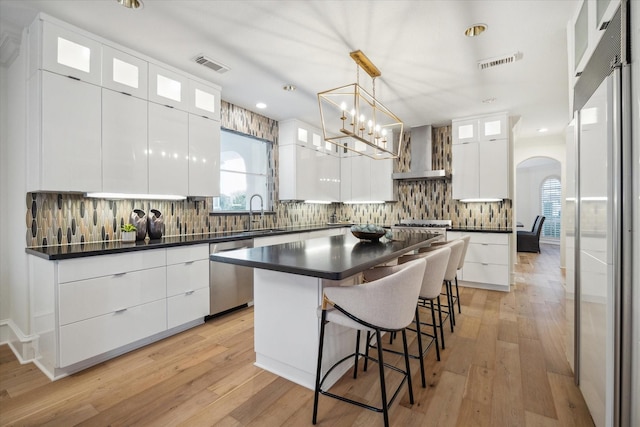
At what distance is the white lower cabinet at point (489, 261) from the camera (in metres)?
4.44

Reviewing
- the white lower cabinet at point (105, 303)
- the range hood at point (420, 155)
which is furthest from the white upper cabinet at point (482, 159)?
the white lower cabinet at point (105, 303)

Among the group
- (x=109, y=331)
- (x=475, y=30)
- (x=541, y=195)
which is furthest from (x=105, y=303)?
(x=541, y=195)

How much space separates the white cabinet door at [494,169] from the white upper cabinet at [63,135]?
4.94 meters

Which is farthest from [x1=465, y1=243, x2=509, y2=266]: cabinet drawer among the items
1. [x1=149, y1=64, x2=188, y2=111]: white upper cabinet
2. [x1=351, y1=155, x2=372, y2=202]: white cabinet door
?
[x1=149, y1=64, x2=188, y2=111]: white upper cabinet

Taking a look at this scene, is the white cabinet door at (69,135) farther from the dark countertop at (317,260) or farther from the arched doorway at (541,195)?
the arched doorway at (541,195)

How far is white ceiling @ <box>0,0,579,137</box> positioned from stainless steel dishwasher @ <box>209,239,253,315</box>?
1.89 meters

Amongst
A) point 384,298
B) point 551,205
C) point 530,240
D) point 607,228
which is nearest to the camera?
point 607,228

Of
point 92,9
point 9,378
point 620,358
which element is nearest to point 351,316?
point 620,358

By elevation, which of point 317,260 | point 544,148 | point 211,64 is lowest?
point 317,260

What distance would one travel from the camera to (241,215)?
442 cm

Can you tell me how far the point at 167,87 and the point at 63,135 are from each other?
3.53ft

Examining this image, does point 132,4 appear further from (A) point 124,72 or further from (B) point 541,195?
(B) point 541,195

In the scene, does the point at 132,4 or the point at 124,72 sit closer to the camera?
the point at 132,4

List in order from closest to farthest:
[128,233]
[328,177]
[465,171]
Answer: [128,233] → [465,171] → [328,177]
